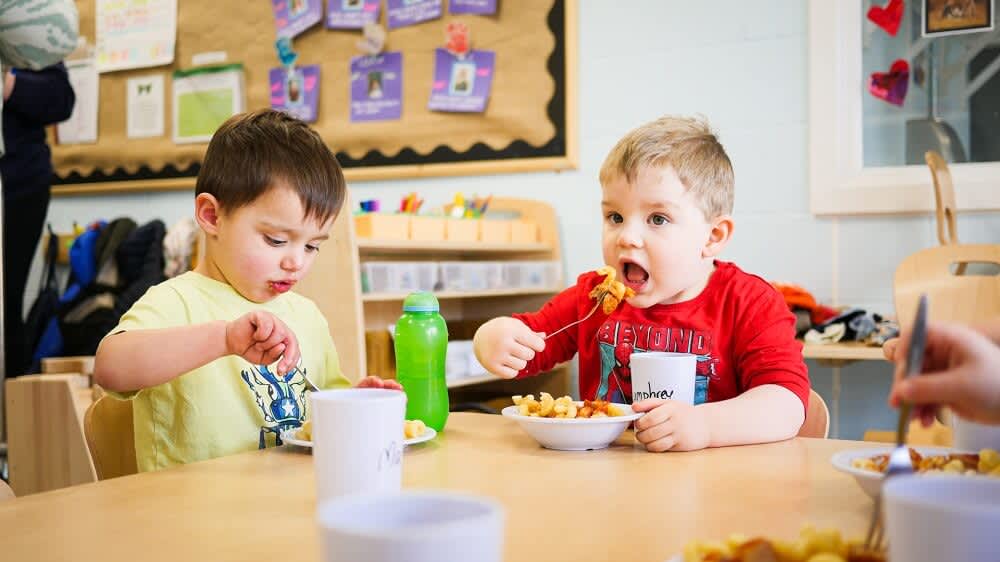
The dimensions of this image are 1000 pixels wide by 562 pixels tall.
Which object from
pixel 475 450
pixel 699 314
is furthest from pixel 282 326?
pixel 699 314

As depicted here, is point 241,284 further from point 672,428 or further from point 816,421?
point 816,421

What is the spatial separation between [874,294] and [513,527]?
2.31m

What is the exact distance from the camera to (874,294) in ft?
8.86

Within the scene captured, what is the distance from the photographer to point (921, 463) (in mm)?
719

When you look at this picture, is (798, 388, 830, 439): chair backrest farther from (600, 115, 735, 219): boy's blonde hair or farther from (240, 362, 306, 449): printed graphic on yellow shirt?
(240, 362, 306, 449): printed graphic on yellow shirt

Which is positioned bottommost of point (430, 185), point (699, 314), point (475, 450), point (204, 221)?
point (475, 450)

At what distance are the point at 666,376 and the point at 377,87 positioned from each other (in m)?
2.63

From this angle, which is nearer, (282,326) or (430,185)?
(282,326)

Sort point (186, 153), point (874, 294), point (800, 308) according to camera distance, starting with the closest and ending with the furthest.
Answer: point (800, 308) → point (874, 294) → point (186, 153)

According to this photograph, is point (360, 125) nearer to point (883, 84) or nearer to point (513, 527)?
point (883, 84)

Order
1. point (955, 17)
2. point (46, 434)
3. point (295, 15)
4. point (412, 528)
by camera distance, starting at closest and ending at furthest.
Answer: point (412, 528) → point (46, 434) → point (955, 17) → point (295, 15)

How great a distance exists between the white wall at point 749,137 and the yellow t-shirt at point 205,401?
1971 millimetres

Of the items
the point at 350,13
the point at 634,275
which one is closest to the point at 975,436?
the point at 634,275

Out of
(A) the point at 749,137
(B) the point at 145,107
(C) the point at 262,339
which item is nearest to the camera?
(C) the point at 262,339
